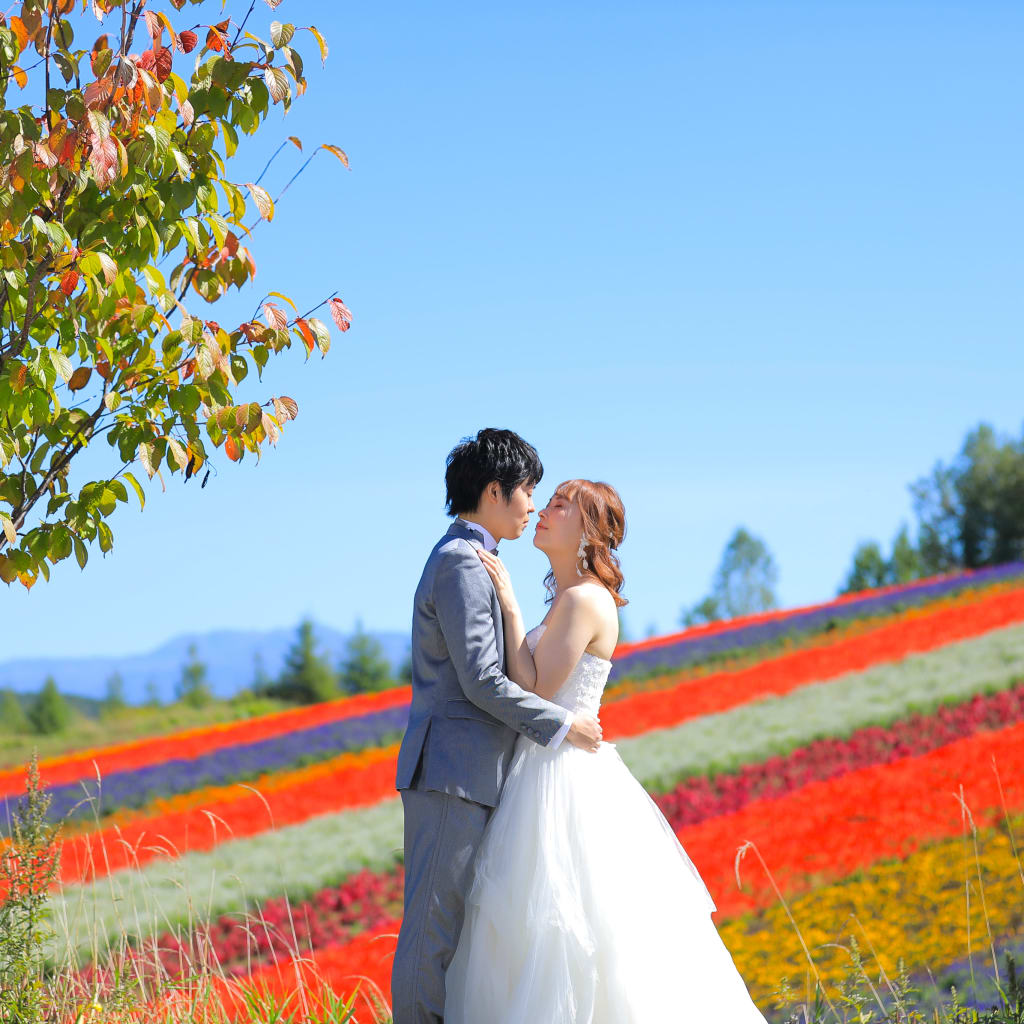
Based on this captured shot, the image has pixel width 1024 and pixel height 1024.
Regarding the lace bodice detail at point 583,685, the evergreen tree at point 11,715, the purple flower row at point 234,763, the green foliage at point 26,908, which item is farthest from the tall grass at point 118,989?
the evergreen tree at point 11,715

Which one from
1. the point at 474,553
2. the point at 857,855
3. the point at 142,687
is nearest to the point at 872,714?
the point at 857,855

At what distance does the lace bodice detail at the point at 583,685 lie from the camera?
161 inches

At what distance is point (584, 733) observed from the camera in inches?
157

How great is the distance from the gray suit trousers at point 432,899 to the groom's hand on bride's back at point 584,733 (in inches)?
17.2

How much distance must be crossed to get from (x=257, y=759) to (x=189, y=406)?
15.7 metres

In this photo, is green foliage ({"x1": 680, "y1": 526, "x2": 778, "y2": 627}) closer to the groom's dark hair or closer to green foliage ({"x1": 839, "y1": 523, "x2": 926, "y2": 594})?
green foliage ({"x1": 839, "y1": 523, "x2": 926, "y2": 594})

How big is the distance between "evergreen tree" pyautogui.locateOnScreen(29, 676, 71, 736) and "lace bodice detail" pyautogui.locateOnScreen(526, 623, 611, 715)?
106 feet

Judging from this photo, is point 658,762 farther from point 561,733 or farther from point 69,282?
point 69,282

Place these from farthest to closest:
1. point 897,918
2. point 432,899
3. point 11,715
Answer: point 11,715, point 897,918, point 432,899

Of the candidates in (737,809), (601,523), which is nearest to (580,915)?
(601,523)

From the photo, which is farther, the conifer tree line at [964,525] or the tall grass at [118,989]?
the conifer tree line at [964,525]

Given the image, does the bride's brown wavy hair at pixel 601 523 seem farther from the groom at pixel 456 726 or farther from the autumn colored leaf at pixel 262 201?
the autumn colored leaf at pixel 262 201

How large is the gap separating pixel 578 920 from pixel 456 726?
2.56ft

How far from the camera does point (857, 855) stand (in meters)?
8.61
